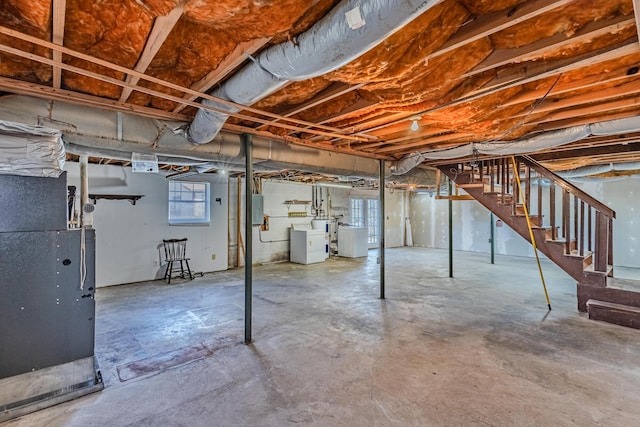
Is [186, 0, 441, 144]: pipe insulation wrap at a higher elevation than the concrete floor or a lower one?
higher

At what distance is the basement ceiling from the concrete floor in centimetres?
208

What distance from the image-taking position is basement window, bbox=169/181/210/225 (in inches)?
253

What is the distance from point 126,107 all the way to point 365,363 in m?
2.87

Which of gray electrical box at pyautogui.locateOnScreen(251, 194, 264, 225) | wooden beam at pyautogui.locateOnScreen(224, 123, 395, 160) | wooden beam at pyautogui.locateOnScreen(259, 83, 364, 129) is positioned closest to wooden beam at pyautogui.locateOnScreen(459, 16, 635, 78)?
wooden beam at pyautogui.locateOnScreen(259, 83, 364, 129)

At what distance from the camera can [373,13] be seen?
3.77ft

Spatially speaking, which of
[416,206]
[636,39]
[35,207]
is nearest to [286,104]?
[35,207]

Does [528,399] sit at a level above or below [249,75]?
below

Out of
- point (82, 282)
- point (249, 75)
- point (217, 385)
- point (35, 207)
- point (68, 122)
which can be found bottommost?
point (217, 385)

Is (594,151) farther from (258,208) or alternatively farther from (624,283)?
(258,208)

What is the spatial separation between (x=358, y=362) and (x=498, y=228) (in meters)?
8.29

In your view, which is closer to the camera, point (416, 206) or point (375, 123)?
point (375, 123)

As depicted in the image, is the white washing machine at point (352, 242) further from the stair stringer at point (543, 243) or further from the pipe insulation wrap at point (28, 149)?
the pipe insulation wrap at point (28, 149)

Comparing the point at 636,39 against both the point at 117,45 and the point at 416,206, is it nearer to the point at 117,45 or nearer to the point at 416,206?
the point at 117,45

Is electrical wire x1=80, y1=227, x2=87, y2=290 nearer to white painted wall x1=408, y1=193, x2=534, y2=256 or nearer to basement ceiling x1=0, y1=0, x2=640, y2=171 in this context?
basement ceiling x1=0, y1=0, x2=640, y2=171
